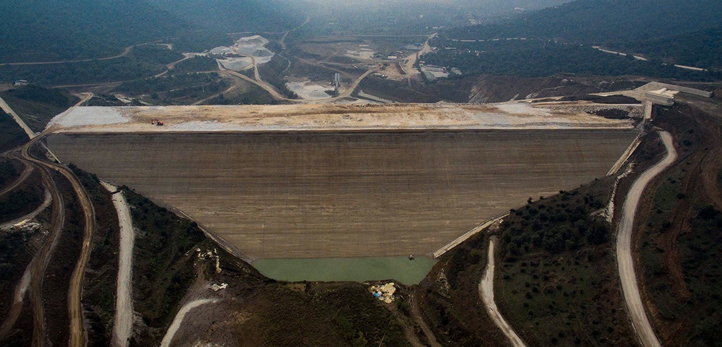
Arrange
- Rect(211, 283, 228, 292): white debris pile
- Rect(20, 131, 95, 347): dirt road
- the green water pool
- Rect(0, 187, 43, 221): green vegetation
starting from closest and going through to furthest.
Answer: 1. Rect(20, 131, 95, 347): dirt road
2. Rect(211, 283, 228, 292): white debris pile
3. Rect(0, 187, 43, 221): green vegetation
4. the green water pool

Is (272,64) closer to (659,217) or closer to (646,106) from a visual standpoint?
(646,106)

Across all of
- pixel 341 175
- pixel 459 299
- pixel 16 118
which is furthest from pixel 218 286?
pixel 16 118

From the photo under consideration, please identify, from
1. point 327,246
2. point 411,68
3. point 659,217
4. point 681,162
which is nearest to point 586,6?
point 411,68

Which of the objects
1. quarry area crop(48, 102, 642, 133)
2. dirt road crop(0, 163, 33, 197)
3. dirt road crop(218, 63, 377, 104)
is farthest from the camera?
dirt road crop(218, 63, 377, 104)

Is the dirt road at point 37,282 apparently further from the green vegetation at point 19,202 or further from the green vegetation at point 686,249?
the green vegetation at point 686,249

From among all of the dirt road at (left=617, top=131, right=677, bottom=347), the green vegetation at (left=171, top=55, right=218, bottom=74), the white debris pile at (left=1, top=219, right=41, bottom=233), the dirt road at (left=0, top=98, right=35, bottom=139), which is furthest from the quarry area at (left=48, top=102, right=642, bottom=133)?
the green vegetation at (left=171, top=55, right=218, bottom=74)

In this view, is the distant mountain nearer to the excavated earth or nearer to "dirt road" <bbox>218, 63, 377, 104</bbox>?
"dirt road" <bbox>218, 63, 377, 104</bbox>
